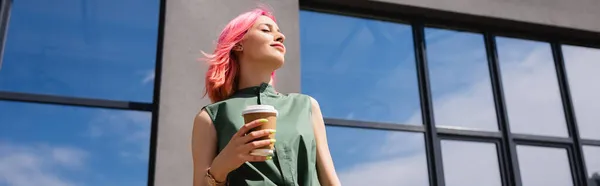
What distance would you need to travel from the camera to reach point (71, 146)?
9.82 ft

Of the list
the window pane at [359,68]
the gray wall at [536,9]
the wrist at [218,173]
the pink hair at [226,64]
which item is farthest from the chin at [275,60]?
the gray wall at [536,9]

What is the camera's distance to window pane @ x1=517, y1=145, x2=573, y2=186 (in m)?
3.95

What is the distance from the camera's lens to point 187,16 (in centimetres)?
325

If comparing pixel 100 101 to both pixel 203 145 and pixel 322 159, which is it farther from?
pixel 322 159

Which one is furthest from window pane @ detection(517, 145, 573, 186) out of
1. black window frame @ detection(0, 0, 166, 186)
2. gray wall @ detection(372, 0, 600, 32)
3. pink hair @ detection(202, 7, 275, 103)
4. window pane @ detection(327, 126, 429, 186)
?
pink hair @ detection(202, 7, 275, 103)

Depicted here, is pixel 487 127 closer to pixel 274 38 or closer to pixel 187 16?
pixel 187 16

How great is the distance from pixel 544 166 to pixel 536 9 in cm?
120

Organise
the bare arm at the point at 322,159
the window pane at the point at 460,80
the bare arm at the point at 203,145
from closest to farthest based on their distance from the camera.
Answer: the bare arm at the point at 203,145
the bare arm at the point at 322,159
the window pane at the point at 460,80

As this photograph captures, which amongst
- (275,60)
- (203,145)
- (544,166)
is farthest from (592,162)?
(203,145)

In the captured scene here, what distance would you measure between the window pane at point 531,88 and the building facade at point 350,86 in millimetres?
10

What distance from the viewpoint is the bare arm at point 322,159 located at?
5.68ft

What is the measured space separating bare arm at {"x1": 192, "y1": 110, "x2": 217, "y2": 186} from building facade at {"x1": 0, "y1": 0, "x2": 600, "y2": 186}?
129 centimetres

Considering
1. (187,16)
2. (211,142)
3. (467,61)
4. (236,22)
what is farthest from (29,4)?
(467,61)

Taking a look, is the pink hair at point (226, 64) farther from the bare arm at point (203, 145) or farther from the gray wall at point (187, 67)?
the gray wall at point (187, 67)
